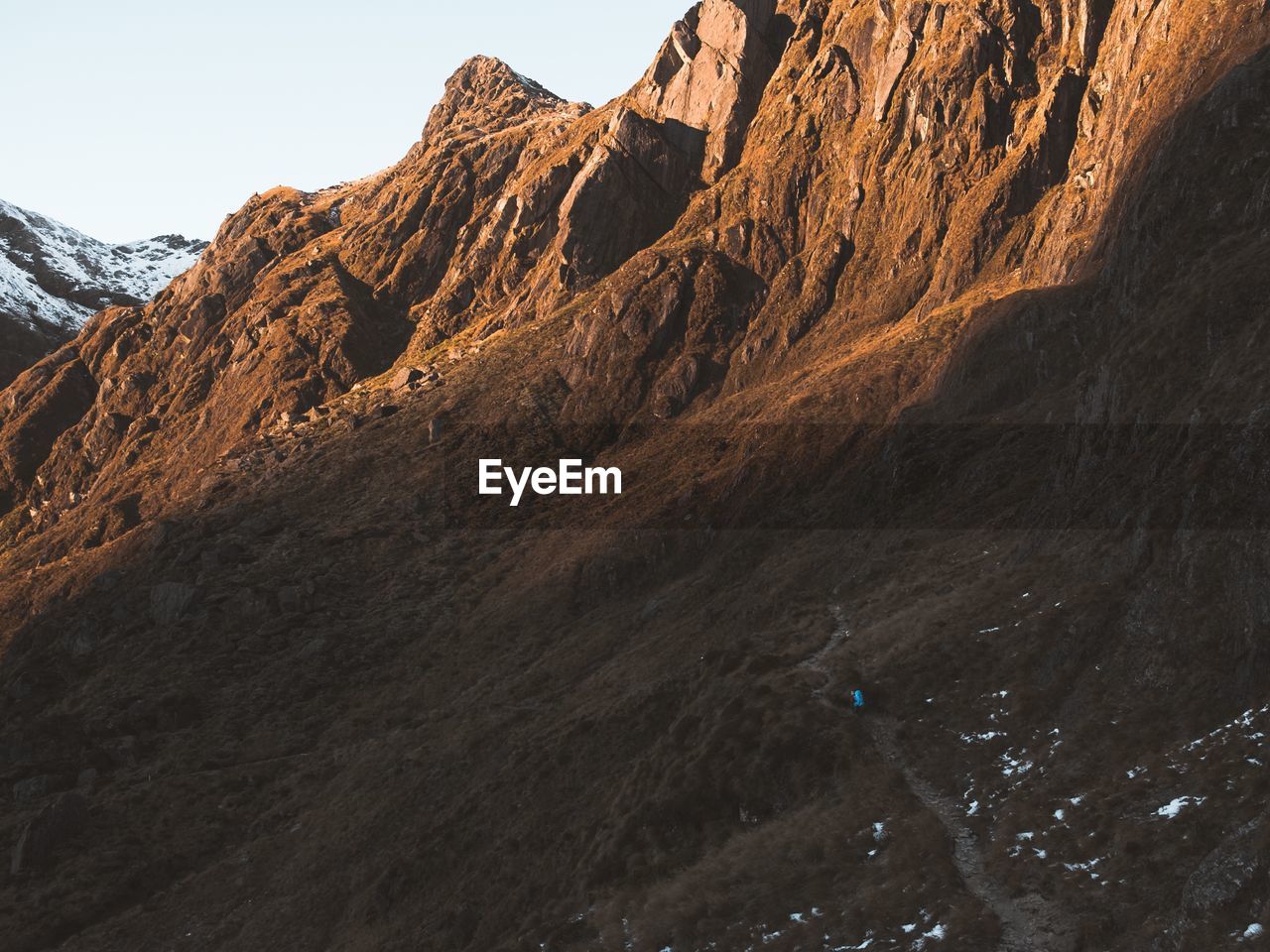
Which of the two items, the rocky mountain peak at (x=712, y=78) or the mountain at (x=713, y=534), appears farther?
the rocky mountain peak at (x=712, y=78)

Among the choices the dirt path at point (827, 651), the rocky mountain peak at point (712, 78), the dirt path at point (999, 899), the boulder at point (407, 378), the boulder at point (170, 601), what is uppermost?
the rocky mountain peak at point (712, 78)

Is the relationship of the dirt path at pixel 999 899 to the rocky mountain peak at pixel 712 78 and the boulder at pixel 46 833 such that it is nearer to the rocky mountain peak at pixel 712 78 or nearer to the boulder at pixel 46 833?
the boulder at pixel 46 833

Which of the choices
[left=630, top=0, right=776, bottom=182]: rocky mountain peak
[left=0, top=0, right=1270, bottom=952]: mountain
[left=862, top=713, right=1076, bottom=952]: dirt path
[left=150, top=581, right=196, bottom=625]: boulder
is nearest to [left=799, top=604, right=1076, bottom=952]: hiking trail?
[left=862, top=713, right=1076, bottom=952]: dirt path

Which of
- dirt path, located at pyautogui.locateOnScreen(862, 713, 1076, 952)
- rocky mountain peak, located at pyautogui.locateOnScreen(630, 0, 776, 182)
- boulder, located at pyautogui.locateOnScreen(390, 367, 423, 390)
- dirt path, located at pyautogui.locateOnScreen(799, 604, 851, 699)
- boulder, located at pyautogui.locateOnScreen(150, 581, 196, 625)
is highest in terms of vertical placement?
rocky mountain peak, located at pyautogui.locateOnScreen(630, 0, 776, 182)

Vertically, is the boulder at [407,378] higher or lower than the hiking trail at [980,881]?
higher

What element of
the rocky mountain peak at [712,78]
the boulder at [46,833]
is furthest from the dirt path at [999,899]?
the rocky mountain peak at [712,78]

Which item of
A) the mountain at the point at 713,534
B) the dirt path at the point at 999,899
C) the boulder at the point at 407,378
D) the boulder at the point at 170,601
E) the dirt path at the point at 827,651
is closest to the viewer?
the dirt path at the point at 999,899

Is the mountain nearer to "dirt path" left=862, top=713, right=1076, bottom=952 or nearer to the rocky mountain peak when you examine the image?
"dirt path" left=862, top=713, right=1076, bottom=952

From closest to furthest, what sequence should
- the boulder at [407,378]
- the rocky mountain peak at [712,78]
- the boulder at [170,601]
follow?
the boulder at [170,601]
the boulder at [407,378]
the rocky mountain peak at [712,78]

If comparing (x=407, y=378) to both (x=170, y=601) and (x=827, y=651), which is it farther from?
(x=827, y=651)
